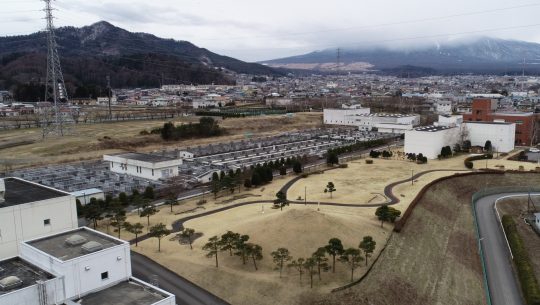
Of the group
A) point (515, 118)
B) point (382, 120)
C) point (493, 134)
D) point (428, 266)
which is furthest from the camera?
point (382, 120)

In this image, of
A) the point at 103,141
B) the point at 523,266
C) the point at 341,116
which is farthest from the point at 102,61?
the point at 523,266

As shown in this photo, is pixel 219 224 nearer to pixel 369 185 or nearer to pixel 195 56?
pixel 369 185

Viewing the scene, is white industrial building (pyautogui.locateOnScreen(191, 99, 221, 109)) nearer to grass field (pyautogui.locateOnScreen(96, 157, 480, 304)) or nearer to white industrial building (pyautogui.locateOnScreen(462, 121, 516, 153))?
white industrial building (pyautogui.locateOnScreen(462, 121, 516, 153))

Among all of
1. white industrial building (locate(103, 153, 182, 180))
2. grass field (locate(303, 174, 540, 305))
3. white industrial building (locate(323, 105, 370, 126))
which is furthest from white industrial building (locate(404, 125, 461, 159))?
white industrial building (locate(323, 105, 370, 126))

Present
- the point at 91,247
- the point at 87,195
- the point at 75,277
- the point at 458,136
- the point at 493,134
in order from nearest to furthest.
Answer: the point at 75,277, the point at 91,247, the point at 87,195, the point at 493,134, the point at 458,136

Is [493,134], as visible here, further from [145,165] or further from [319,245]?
[145,165]

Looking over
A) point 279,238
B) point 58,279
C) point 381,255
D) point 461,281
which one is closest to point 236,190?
point 279,238
